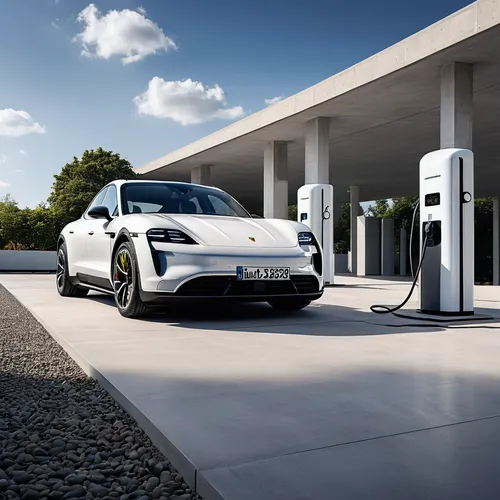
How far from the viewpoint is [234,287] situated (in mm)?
4926

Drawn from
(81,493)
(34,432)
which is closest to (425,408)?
(81,493)

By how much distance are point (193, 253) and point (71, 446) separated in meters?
2.75

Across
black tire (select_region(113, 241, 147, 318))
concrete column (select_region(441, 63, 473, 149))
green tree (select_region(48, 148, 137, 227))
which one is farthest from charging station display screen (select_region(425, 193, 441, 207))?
green tree (select_region(48, 148, 137, 227))

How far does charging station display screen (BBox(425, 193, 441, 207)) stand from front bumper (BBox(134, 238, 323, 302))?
80.5 inches

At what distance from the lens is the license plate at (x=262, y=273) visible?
193 inches

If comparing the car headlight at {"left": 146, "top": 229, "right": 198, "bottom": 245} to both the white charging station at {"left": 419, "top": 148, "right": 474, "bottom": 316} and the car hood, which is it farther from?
the white charging station at {"left": 419, "top": 148, "right": 474, "bottom": 316}

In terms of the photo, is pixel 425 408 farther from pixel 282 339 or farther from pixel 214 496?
pixel 282 339

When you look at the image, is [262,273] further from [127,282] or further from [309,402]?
[309,402]

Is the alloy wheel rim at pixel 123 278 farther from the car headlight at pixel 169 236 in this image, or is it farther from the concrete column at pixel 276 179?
the concrete column at pixel 276 179

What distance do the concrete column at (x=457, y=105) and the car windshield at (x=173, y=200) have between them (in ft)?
11.9

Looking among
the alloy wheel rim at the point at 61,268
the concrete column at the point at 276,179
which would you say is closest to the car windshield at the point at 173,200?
the alloy wheel rim at the point at 61,268

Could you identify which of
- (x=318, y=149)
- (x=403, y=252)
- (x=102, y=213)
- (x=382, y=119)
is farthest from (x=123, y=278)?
(x=403, y=252)

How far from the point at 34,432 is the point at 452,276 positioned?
487 centimetres

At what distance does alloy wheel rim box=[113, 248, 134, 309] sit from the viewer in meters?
5.25
